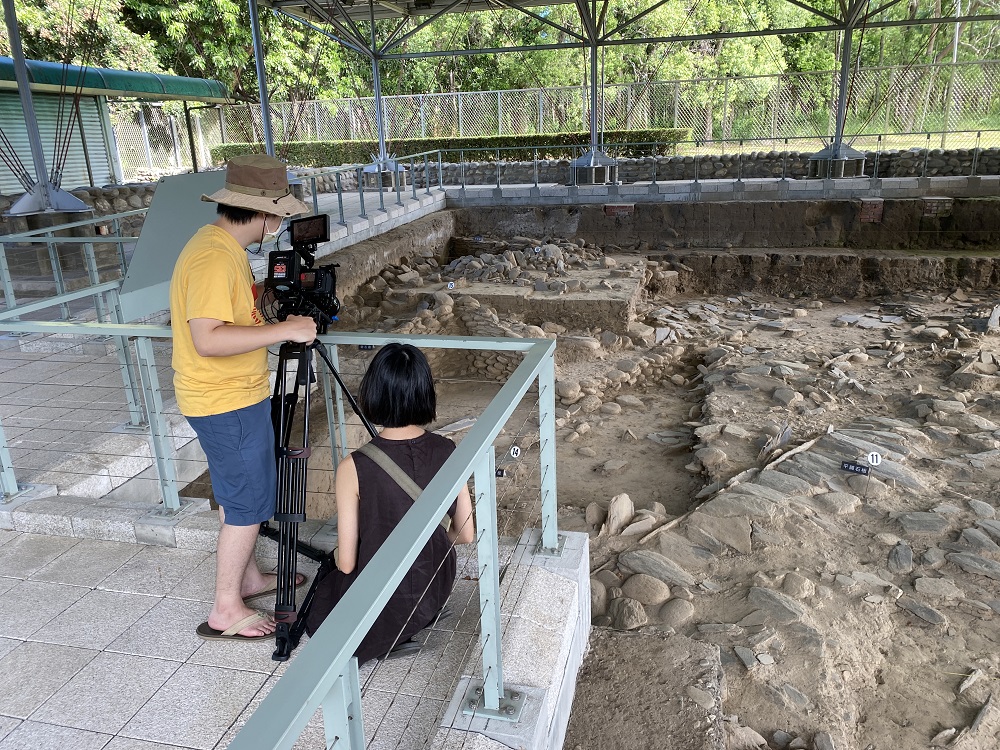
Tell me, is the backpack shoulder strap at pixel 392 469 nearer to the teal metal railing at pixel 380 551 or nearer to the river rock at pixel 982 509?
the teal metal railing at pixel 380 551

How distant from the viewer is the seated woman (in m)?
2.10

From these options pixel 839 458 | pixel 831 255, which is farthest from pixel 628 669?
pixel 831 255

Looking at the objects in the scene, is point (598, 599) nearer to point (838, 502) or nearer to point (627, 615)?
point (627, 615)

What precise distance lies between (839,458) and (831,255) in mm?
7870

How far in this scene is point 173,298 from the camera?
2285 mm

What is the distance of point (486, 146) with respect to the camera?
2066cm

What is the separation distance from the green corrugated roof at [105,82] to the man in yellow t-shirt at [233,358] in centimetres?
1272

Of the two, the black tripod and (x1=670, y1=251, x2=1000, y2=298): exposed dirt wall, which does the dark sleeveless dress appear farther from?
(x1=670, y1=251, x2=1000, y2=298): exposed dirt wall

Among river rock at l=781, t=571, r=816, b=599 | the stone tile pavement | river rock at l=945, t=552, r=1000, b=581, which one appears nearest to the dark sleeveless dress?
the stone tile pavement

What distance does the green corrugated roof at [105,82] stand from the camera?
45.3ft

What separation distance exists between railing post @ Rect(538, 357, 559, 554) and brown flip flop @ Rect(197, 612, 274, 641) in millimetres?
1021

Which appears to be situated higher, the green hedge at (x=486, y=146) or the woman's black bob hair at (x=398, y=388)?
the green hedge at (x=486, y=146)

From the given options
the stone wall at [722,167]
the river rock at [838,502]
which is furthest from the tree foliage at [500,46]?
the river rock at [838,502]

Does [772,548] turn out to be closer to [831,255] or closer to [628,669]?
[628,669]
